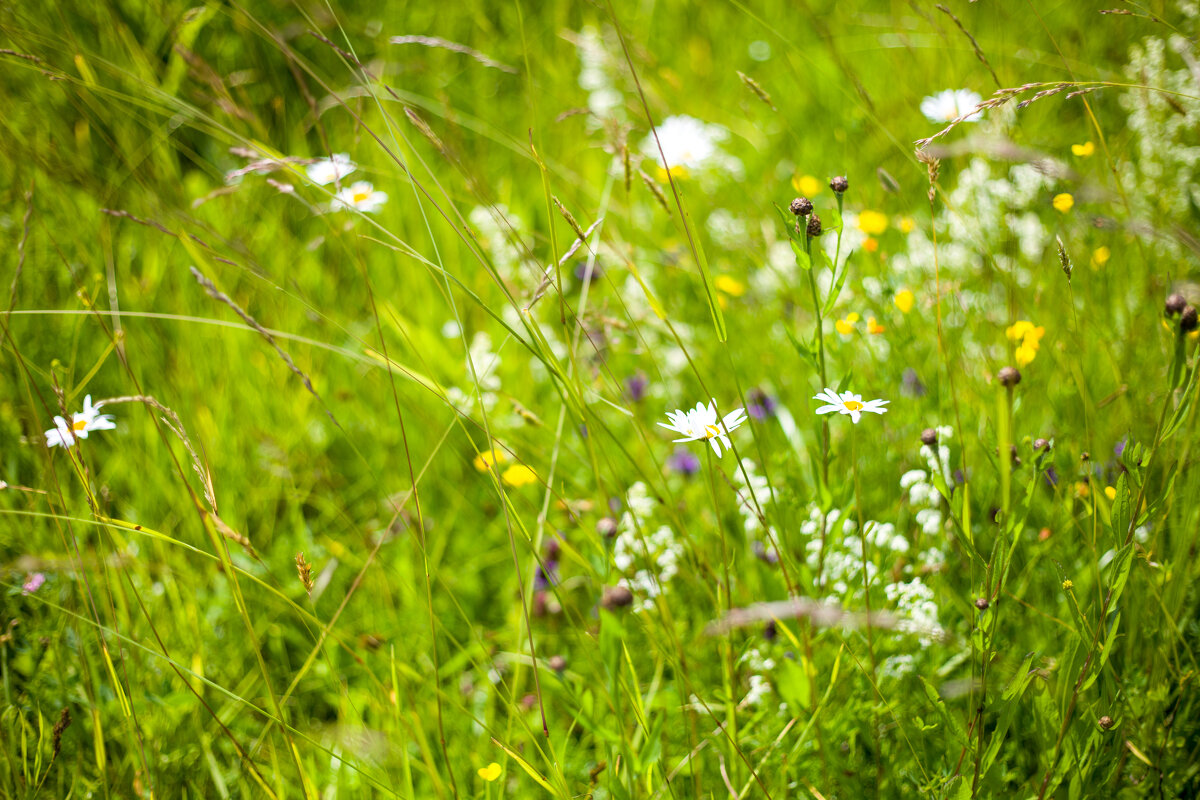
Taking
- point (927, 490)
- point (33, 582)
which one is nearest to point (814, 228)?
point (927, 490)

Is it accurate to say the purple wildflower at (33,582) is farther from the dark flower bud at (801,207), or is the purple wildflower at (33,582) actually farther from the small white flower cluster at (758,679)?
the dark flower bud at (801,207)

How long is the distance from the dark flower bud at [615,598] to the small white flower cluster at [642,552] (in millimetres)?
113

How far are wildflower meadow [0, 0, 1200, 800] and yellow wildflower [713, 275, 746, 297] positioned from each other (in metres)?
0.03

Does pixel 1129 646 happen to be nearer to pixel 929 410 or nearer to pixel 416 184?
pixel 929 410

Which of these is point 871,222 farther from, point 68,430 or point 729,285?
point 68,430

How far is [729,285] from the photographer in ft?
6.65

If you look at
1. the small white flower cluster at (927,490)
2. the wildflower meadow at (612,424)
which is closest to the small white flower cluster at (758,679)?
the wildflower meadow at (612,424)

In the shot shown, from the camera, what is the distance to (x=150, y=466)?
71.3 inches

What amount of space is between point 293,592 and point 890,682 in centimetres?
119

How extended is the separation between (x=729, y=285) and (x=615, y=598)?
3.86 feet

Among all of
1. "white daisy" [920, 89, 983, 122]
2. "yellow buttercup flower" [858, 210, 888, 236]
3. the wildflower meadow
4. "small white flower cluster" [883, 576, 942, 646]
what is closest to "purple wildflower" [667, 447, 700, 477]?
the wildflower meadow

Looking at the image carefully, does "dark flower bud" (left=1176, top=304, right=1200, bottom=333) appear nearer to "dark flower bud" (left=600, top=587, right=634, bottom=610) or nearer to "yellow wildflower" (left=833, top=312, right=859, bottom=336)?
"yellow wildflower" (left=833, top=312, right=859, bottom=336)

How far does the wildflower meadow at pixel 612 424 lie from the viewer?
103 centimetres

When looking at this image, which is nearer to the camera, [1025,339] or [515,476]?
[1025,339]
